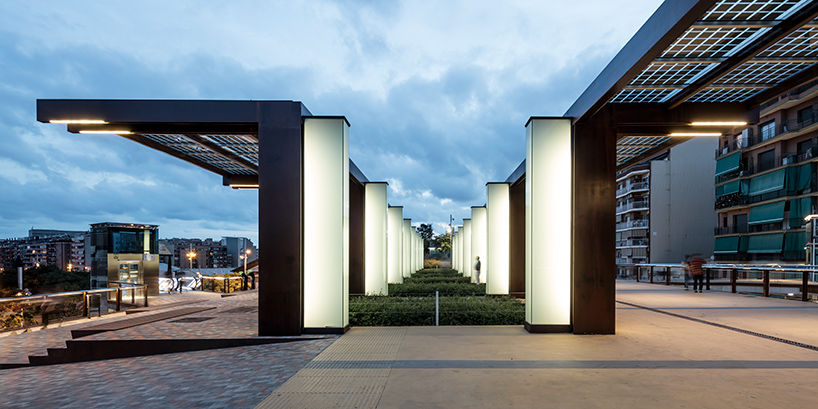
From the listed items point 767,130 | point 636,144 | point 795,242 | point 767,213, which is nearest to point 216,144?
point 636,144

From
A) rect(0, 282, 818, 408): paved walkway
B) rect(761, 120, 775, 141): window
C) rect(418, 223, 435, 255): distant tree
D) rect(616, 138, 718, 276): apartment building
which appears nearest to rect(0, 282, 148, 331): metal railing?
rect(0, 282, 818, 408): paved walkway

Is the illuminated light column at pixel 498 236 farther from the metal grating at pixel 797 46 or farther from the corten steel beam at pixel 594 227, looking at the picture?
the metal grating at pixel 797 46

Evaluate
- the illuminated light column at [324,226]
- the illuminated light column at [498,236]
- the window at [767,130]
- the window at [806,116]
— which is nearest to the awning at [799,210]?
the window at [806,116]

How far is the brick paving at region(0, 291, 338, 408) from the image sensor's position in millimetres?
4977

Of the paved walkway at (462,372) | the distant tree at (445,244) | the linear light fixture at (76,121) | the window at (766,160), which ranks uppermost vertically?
the window at (766,160)

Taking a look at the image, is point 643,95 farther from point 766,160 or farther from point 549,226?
point 766,160

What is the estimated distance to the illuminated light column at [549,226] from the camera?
8.62 meters

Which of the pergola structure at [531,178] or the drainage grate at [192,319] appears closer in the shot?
the pergola structure at [531,178]

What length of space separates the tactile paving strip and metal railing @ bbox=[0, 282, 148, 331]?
7717mm

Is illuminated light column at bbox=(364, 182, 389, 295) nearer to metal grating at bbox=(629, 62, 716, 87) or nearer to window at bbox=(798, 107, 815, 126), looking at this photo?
metal grating at bbox=(629, 62, 716, 87)

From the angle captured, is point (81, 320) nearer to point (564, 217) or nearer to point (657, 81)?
point (564, 217)

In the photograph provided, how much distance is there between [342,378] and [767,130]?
44548 mm

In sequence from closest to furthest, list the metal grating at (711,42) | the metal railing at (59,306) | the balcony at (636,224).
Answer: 1. the metal grating at (711,42)
2. the metal railing at (59,306)
3. the balcony at (636,224)

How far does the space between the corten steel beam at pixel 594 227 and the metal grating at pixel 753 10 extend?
11.5ft
